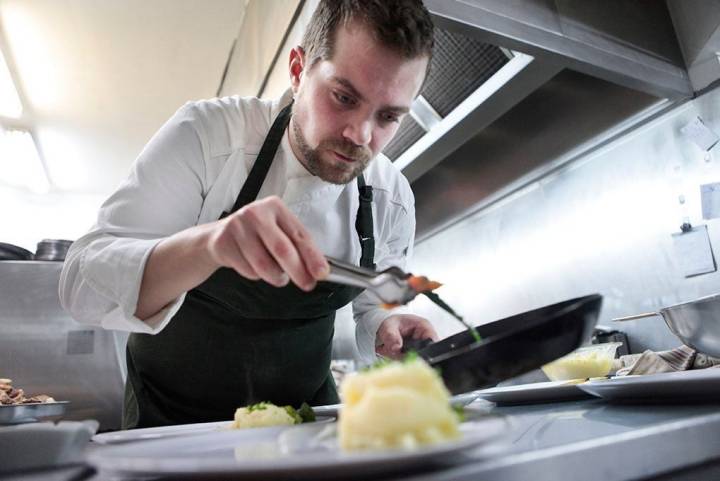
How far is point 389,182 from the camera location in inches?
66.9

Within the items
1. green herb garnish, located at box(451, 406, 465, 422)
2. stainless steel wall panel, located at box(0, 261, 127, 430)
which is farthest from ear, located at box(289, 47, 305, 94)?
stainless steel wall panel, located at box(0, 261, 127, 430)

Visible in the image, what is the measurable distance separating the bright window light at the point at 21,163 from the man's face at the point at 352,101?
12.9 ft

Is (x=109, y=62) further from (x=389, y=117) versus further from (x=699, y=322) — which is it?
(x=699, y=322)

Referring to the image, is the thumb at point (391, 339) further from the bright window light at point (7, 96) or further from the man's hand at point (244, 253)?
the bright window light at point (7, 96)

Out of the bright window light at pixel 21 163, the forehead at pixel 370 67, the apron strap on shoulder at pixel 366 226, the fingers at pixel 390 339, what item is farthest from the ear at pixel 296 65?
the bright window light at pixel 21 163

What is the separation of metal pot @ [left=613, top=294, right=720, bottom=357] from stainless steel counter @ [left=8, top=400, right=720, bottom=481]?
0.75 ft

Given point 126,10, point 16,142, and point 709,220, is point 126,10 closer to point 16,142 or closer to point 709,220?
point 16,142

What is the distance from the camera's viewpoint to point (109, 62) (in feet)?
11.6

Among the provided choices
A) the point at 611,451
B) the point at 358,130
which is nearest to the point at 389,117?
the point at 358,130

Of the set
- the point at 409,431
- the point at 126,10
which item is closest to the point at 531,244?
the point at 409,431

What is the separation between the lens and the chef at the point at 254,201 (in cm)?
112

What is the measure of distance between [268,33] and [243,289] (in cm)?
164

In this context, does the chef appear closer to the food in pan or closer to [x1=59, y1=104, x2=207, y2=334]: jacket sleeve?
[x1=59, y1=104, x2=207, y2=334]: jacket sleeve

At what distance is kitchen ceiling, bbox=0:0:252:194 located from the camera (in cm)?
309
